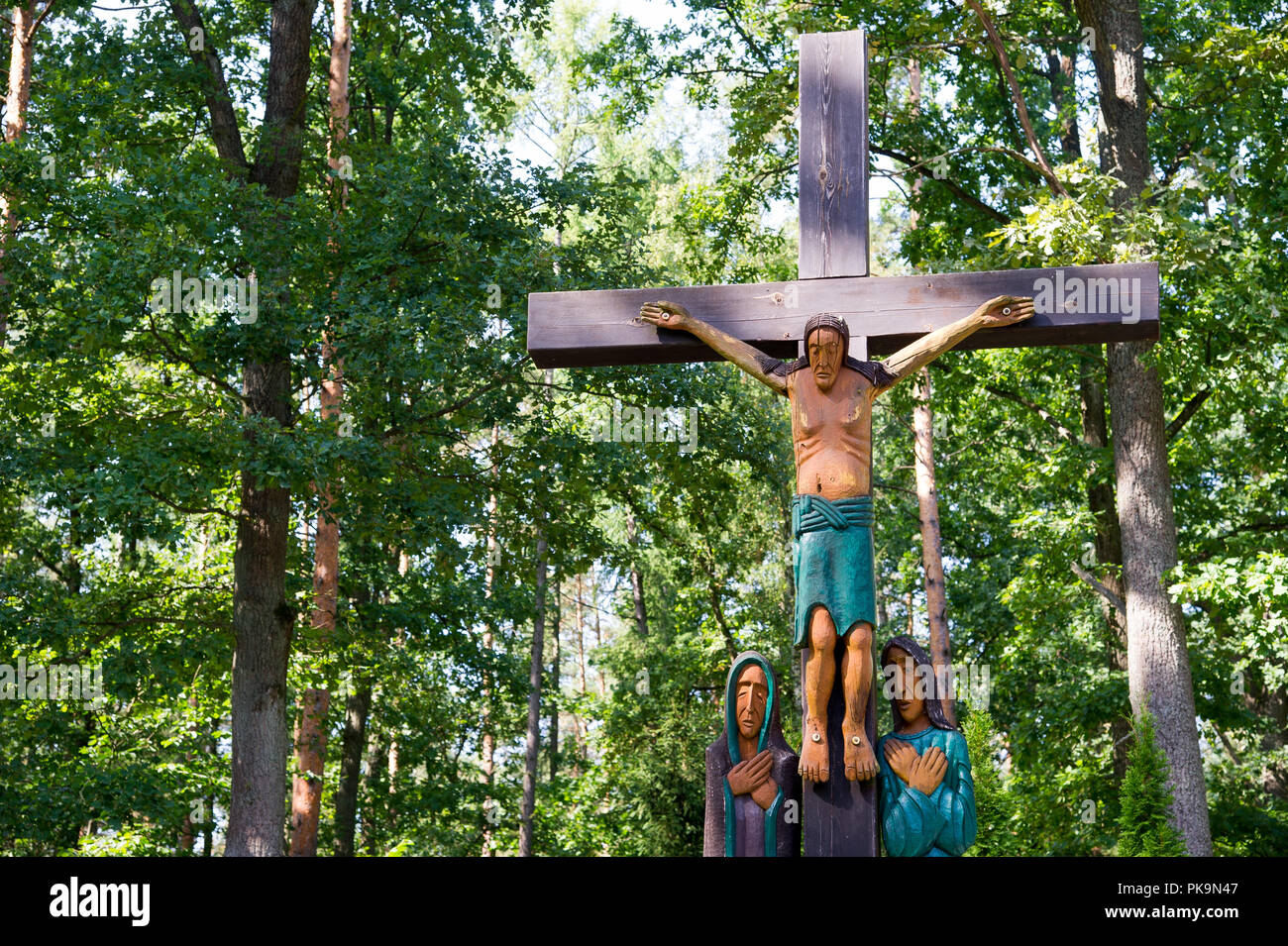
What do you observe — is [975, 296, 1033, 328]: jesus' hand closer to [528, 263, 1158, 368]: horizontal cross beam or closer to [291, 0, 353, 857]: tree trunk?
[528, 263, 1158, 368]: horizontal cross beam

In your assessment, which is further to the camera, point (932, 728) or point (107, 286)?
point (107, 286)

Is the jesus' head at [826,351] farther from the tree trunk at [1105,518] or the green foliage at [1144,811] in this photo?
the tree trunk at [1105,518]

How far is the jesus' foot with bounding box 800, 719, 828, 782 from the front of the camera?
16.8 ft

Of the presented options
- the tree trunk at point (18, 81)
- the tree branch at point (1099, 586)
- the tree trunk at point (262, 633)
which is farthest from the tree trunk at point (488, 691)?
the tree branch at point (1099, 586)

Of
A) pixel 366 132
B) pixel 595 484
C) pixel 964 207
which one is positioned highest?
pixel 366 132

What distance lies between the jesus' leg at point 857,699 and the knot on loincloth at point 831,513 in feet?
1.26

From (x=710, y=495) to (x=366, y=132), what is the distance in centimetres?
667

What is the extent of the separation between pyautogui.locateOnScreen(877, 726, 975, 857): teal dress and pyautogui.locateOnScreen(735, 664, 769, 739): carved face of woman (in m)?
0.53

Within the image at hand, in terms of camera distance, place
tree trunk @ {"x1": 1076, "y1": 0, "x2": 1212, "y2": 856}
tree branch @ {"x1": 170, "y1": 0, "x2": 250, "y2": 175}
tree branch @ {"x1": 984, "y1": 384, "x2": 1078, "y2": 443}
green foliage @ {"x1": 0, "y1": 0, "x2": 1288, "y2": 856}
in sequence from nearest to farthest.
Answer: tree trunk @ {"x1": 1076, "y1": 0, "x2": 1212, "y2": 856} → green foliage @ {"x1": 0, "y1": 0, "x2": 1288, "y2": 856} → tree branch @ {"x1": 170, "y1": 0, "x2": 250, "y2": 175} → tree branch @ {"x1": 984, "y1": 384, "x2": 1078, "y2": 443}

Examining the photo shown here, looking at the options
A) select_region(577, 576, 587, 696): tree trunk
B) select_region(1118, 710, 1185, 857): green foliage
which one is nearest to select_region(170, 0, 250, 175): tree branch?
select_region(1118, 710, 1185, 857): green foliage

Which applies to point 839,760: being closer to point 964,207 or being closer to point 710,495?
point 710,495

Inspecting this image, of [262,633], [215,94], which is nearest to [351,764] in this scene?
[262,633]
